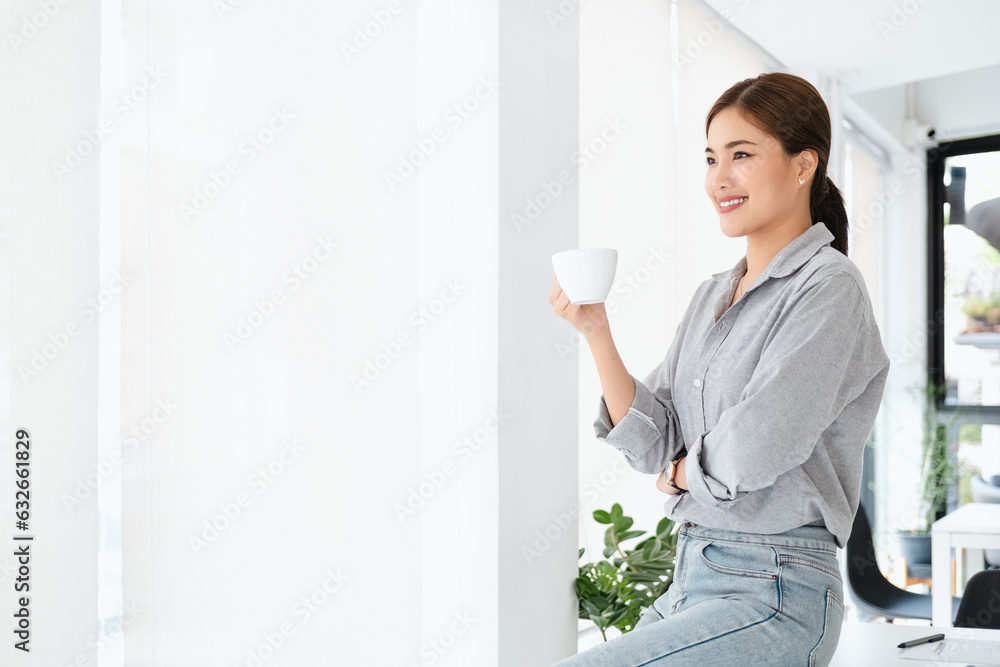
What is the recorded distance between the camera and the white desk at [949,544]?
2.83 meters

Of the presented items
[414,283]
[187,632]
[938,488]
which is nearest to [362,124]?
[414,283]

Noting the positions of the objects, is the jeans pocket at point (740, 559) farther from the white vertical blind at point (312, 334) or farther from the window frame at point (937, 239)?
the window frame at point (937, 239)

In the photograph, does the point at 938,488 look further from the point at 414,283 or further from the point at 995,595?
the point at 414,283

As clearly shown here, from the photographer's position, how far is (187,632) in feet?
4.28

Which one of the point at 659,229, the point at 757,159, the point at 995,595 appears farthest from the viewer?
A: the point at 659,229

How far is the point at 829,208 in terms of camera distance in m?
1.28

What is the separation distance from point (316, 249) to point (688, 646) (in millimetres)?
948

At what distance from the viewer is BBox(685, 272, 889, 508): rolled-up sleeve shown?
3.33 ft

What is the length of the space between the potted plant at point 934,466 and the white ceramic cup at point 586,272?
467 centimetres

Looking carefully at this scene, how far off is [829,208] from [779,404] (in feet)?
1.41

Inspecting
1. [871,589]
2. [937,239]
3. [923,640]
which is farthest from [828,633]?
[937,239]

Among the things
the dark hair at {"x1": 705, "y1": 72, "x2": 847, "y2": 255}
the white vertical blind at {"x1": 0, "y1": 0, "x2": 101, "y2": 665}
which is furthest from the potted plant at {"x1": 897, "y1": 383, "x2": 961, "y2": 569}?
the white vertical blind at {"x1": 0, "y1": 0, "x2": 101, "y2": 665}

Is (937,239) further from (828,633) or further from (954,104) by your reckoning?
(828,633)

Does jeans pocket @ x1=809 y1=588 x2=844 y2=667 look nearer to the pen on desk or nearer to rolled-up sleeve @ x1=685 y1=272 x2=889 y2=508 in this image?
rolled-up sleeve @ x1=685 y1=272 x2=889 y2=508
